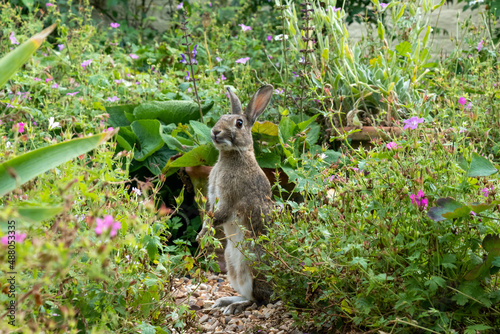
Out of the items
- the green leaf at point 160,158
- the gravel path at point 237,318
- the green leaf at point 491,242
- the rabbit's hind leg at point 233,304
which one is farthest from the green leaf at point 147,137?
the green leaf at point 491,242

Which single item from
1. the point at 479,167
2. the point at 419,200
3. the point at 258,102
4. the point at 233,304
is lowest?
the point at 233,304

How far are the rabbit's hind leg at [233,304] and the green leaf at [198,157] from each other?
1.01 meters

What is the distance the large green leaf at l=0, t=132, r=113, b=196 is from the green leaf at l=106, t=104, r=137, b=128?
282cm

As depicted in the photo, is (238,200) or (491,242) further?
(238,200)

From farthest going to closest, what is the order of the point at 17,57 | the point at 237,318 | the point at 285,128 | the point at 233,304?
the point at 285,128, the point at 233,304, the point at 237,318, the point at 17,57

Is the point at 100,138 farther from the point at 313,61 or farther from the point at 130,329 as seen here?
the point at 313,61

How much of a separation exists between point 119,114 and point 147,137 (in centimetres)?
52

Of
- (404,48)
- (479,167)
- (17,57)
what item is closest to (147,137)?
(404,48)

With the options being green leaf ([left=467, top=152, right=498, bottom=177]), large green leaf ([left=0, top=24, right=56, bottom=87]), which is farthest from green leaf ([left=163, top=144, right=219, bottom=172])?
green leaf ([left=467, top=152, right=498, bottom=177])

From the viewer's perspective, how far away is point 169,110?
443cm

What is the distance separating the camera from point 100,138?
173 cm

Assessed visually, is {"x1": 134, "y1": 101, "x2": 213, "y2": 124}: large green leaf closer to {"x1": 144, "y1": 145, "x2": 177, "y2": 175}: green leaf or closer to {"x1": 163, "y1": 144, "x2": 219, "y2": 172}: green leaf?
{"x1": 144, "y1": 145, "x2": 177, "y2": 175}: green leaf

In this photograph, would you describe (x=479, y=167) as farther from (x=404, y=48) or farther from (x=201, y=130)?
(x=404, y=48)

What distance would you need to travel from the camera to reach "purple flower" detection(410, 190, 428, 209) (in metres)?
2.05
